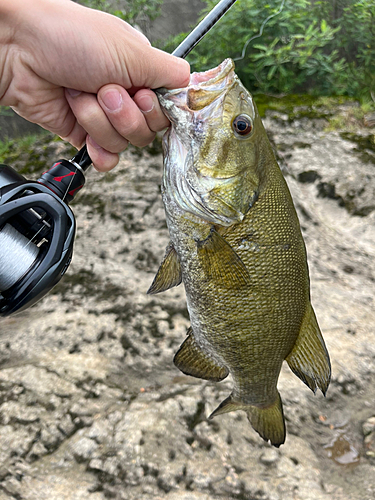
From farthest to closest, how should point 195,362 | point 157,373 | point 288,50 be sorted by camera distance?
point 288,50
point 157,373
point 195,362

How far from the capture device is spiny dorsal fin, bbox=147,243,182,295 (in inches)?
58.9

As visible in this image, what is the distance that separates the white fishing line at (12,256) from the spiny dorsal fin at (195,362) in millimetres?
755

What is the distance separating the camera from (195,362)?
1660 mm

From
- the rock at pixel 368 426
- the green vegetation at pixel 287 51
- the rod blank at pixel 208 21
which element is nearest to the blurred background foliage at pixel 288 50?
the green vegetation at pixel 287 51

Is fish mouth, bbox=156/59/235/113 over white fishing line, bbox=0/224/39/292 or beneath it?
over

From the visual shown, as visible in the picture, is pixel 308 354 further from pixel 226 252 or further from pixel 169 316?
pixel 169 316

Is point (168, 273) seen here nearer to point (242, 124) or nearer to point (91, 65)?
point (242, 124)

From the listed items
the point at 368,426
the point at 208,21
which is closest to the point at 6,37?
the point at 208,21

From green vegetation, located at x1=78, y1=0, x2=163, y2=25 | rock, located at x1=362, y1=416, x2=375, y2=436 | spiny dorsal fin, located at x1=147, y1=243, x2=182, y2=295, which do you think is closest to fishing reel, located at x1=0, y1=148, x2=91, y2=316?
spiny dorsal fin, located at x1=147, y1=243, x2=182, y2=295

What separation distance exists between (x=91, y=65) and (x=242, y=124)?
1.95 feet

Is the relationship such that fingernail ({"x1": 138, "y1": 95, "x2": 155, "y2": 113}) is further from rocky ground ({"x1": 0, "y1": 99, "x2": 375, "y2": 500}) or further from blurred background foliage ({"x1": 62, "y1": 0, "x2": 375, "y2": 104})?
blurred background foliage ({"x1": 62, "y1": 0, "x2": 375, "y2": 104})

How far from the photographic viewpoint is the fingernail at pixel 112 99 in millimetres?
1402

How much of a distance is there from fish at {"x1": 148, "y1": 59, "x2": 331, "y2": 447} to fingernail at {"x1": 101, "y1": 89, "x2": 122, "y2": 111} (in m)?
0.18

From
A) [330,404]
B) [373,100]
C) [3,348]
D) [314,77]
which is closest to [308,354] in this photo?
[330,404]
